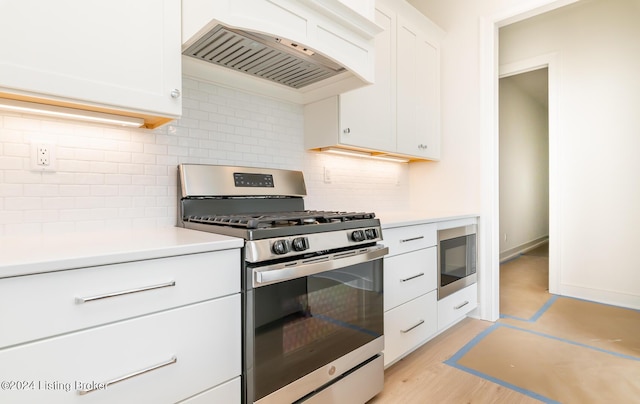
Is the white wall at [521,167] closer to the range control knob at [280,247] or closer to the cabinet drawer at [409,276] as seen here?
the cabinet drawer at [409,276]

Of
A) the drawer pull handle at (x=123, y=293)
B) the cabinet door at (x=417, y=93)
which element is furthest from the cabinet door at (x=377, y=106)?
the drawer pull handle at (x=123, y=293)

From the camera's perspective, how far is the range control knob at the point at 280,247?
120 centimetres

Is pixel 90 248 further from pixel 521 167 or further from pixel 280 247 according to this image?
pixel 521 167

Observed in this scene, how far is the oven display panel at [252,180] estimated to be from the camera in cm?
179

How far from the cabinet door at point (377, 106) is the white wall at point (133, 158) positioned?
0.33m

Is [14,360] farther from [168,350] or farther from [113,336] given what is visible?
[168,350]

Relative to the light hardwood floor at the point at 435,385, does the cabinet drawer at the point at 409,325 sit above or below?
above

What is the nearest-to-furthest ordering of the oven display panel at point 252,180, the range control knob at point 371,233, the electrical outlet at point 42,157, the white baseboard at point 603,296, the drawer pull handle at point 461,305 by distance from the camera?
the electrical outlet at point 42,157 < the range control knob at point 371,233 < the oven display panel at point 252,180 < the drawer pull handle at point 461,305 < the white baseboard at point 603,296

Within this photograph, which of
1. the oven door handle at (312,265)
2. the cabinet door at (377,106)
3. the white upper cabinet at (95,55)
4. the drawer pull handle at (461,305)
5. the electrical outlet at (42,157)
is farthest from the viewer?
the drawer pull handle at (461,305)

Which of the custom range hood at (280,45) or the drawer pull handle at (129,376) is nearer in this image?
the drawer pull handle at (129,376)

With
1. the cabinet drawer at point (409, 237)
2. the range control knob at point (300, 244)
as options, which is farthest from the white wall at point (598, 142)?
the range control knob at point (300, 244)

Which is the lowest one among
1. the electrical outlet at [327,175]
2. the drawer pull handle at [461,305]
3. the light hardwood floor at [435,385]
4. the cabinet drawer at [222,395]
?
the light hardwood floor at [435,385]

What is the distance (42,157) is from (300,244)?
105 cm

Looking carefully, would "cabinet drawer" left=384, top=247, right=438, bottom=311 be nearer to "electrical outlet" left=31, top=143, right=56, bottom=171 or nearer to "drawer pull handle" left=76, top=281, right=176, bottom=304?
"drawer pull handle" left=76, top=281, right=176, bottom=304
